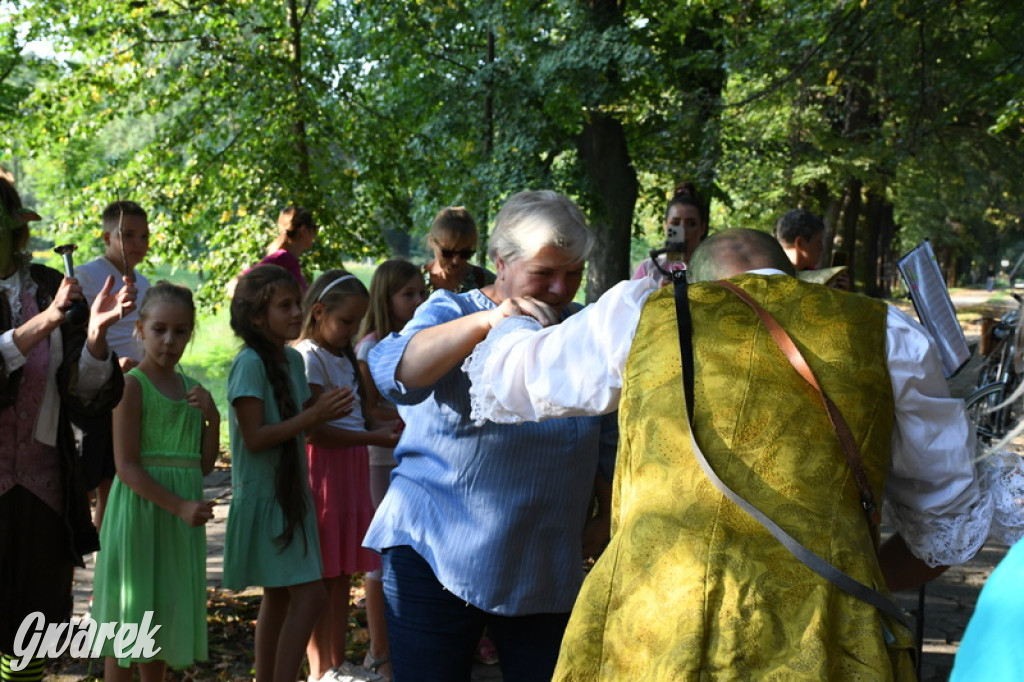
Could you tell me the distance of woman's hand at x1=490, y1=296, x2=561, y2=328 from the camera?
271 cm

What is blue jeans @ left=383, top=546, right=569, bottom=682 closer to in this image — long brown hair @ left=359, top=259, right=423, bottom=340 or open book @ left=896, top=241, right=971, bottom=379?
open book @ left=896, top=241, right=971, bottom=379

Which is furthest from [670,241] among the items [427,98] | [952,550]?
[427,98]

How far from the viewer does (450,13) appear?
13.8 meters

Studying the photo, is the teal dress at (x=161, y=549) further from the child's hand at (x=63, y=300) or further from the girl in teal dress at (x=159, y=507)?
the child's hand at (x=63, y=300)

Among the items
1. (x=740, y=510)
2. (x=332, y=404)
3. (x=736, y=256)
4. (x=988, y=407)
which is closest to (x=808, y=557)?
(x=740, y=510)

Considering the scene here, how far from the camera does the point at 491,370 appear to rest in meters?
2.58

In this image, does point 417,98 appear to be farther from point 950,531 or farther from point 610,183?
point 950,531

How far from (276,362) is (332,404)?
0.39 m

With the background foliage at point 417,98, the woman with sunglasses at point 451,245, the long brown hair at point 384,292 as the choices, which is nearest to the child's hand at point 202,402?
the long brown hair at point 384,292

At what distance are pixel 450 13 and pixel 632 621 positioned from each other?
1259 cm

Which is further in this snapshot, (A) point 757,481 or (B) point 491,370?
(B) point 491,370

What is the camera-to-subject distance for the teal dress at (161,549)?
173 inches

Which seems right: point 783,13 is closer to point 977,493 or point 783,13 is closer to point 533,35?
point 533,35

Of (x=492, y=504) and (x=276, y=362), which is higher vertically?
(x=276, y=362)
